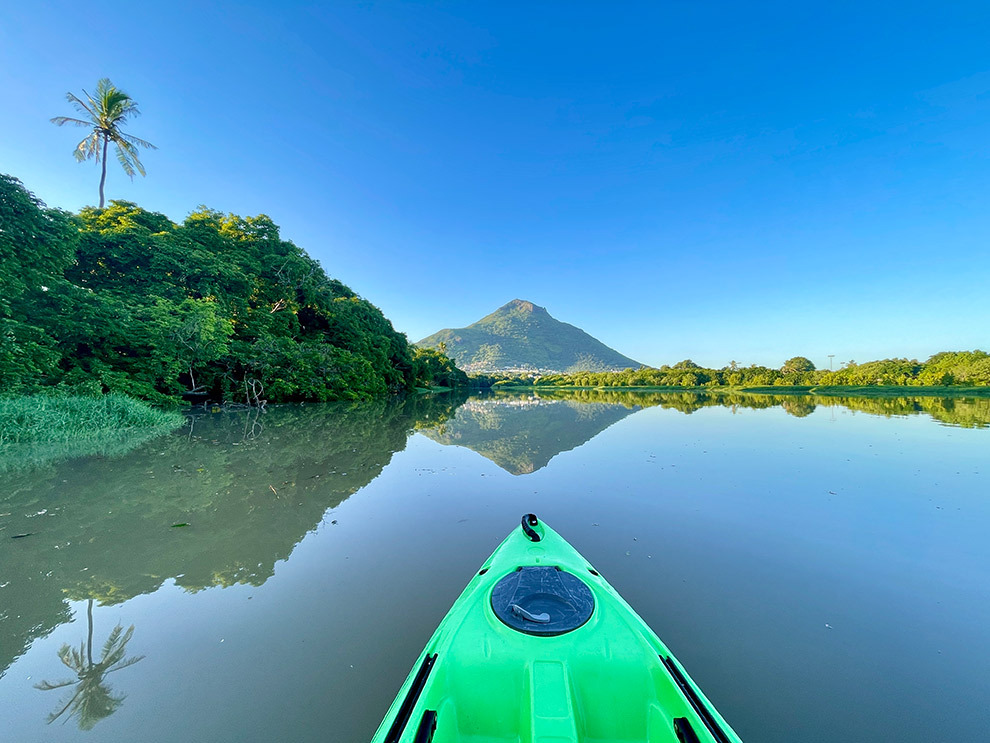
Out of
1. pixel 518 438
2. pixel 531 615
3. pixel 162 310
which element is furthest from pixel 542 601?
pixel 162 310

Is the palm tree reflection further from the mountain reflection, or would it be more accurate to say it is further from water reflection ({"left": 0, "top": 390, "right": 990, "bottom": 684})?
the mountain reflection

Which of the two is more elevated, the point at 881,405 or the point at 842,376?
the point at 842,376

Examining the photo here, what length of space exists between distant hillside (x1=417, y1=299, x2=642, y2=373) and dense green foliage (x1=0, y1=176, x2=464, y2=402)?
393 ft

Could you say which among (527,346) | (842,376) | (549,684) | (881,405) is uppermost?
(527,346)

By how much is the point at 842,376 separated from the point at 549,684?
202ft

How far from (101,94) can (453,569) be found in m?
29.5

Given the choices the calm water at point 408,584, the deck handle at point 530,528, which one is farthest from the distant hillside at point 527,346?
the deck handle at point 530,528

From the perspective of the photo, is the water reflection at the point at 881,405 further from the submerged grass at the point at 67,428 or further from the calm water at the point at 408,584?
the submerged grass at the point at 67,428

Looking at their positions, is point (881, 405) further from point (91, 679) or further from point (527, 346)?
point (527, 346)

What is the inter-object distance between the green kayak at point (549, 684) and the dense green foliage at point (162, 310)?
45.0 ft

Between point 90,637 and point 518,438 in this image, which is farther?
point 518,438

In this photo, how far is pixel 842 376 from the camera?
44844 mm

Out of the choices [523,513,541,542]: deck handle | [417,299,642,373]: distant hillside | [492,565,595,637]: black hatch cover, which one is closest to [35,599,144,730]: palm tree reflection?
[492,565,595,637]: black hatch cover

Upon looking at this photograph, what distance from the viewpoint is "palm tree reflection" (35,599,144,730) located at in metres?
1.84
